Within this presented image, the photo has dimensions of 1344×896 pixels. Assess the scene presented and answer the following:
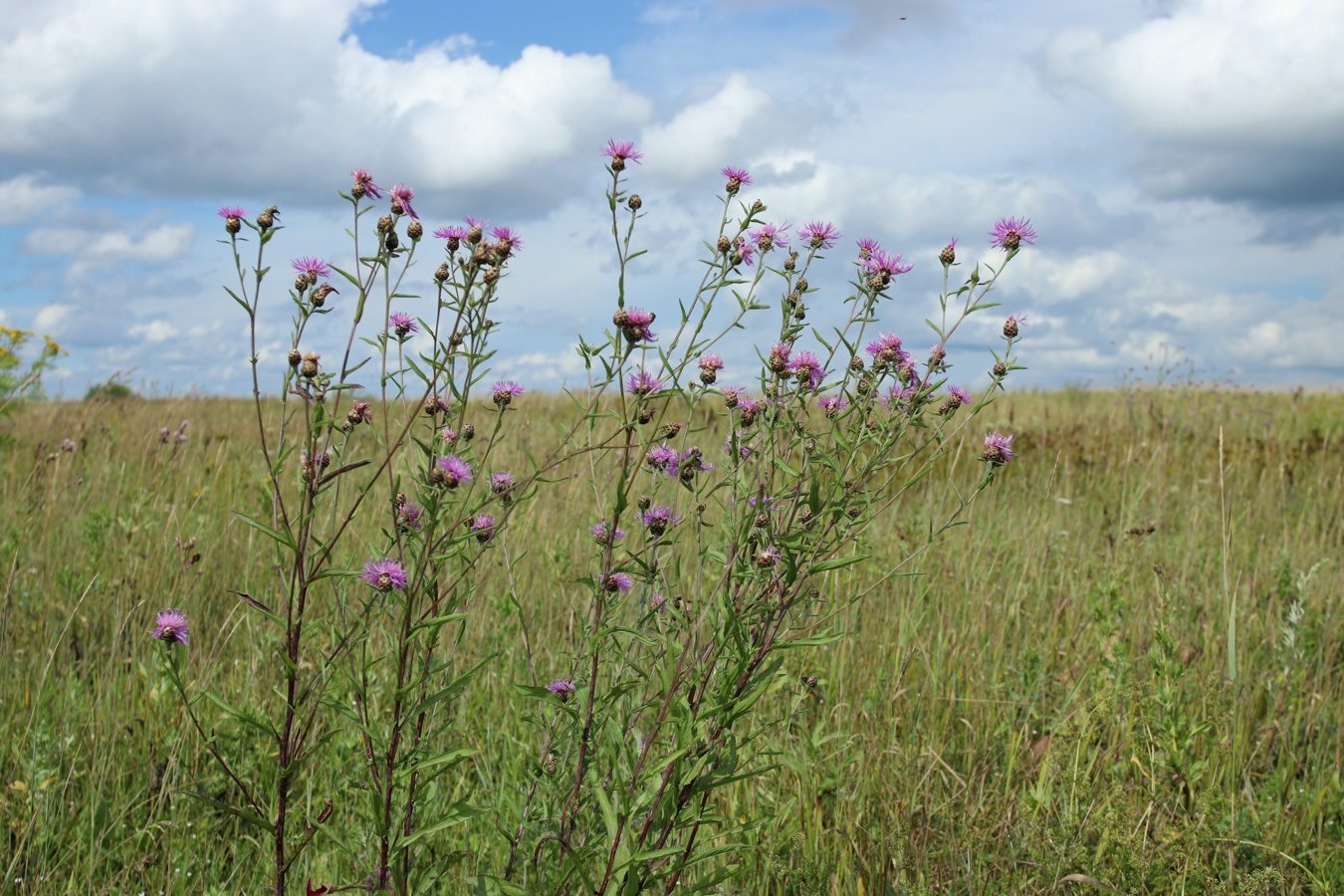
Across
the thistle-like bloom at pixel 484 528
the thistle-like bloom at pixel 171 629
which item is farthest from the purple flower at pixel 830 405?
the thistle-like bloom at pixel 171 629

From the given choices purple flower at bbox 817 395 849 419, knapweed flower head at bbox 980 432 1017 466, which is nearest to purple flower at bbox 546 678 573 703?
purple flower at bbox 817 395 849 419

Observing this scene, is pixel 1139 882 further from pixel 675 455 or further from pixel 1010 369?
pixel 675 455

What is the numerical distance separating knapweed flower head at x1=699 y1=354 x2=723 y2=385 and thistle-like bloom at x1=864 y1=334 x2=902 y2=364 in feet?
1.09

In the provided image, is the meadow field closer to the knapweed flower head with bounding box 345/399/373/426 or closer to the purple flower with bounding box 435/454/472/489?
the purple flower with bounding box 435/454/472/489

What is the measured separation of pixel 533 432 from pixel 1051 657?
476 centimetres

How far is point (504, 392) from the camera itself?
1896 mm

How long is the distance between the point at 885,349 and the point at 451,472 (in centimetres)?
92

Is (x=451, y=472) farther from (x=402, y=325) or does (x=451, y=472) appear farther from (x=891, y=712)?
(x=891, y=712)

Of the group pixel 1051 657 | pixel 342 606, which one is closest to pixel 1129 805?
pixel 1051 657

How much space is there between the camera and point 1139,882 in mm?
2148

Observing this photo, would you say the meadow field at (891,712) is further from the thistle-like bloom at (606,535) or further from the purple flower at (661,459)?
the purple flower at (661,459)

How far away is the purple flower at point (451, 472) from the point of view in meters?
1.59

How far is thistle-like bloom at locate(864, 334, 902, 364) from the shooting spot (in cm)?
187

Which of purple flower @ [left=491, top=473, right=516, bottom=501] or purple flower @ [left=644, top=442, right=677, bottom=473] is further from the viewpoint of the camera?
purple flower @ [left=644, top=442, right=677, bottom=473]
